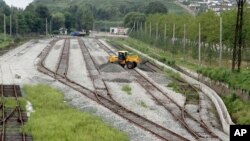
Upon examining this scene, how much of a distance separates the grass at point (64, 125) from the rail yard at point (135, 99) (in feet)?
2.37

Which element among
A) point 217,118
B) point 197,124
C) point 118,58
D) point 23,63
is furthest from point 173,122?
point 23,63

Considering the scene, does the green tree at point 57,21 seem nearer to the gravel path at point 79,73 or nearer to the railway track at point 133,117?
the gravel path at point 79,73

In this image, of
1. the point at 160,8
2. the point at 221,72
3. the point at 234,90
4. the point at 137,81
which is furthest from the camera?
the point at 160,8

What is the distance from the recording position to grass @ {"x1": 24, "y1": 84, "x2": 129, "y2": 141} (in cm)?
2125

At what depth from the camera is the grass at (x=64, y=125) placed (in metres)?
21.2

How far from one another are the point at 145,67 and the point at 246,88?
22112mm

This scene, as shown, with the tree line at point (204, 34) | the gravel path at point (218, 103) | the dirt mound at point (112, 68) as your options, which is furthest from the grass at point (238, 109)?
the tree line at point (204, 34)

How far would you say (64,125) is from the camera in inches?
906

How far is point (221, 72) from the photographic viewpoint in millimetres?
38688

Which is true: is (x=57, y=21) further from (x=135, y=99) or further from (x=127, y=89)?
(x=135, y=99)

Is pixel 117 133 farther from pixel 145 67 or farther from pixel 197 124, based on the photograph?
pixel 145 67

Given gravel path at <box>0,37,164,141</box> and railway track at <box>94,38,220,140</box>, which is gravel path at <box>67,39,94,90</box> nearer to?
gravel path at <box>0,37,164,141</box>

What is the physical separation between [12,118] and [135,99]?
9429mm

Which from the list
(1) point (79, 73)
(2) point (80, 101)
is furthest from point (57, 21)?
(2) point (80, 101)
